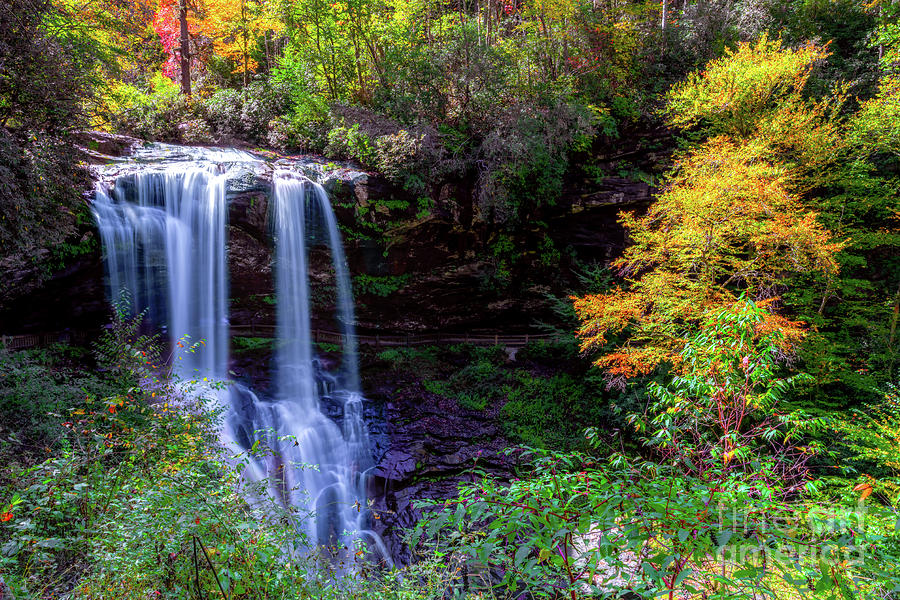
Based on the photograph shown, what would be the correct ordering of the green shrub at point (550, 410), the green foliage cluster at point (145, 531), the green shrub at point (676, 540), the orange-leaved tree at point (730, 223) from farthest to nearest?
the green shrub at point (550, 410) → the orange-leaved tree at point (730, 223) → the green foliage cluster at point (145, 531) → the green shrub at point (676, 540)

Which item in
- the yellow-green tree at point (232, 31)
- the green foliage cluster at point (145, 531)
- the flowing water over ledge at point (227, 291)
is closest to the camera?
the green foliage cluster at point (145, 531)

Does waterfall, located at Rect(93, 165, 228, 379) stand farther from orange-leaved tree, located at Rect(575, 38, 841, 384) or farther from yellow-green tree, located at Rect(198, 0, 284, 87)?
yellow-green tree, located at Rect(198, 0, 284, 87)

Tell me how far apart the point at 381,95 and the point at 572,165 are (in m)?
6.43

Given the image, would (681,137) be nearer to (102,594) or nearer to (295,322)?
(295,322)

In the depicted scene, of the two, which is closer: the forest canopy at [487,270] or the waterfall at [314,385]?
the forest canopy at [487,270]

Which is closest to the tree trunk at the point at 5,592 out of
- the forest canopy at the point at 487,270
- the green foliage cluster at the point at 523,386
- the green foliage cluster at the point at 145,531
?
the green foliage cluster at the point at 145,531

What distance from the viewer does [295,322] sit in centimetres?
1216

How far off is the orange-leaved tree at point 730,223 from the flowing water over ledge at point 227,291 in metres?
6.50

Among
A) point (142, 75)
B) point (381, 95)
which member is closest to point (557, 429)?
point (381, 95)

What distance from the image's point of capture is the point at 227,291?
11.4 metres

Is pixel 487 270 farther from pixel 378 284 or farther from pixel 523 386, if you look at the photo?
pixel 523 386

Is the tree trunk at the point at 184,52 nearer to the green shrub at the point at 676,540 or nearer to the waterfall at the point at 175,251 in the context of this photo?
the waterfall at the point at 175,251

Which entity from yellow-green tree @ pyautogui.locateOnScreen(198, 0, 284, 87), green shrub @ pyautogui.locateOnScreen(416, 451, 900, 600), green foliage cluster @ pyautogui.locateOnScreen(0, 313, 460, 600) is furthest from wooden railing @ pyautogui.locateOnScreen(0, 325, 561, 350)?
yellow-green tree @ pyautogui.locateOnScreen(198, 0, 284, 87)

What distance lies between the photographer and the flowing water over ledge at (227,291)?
9.13 metres
